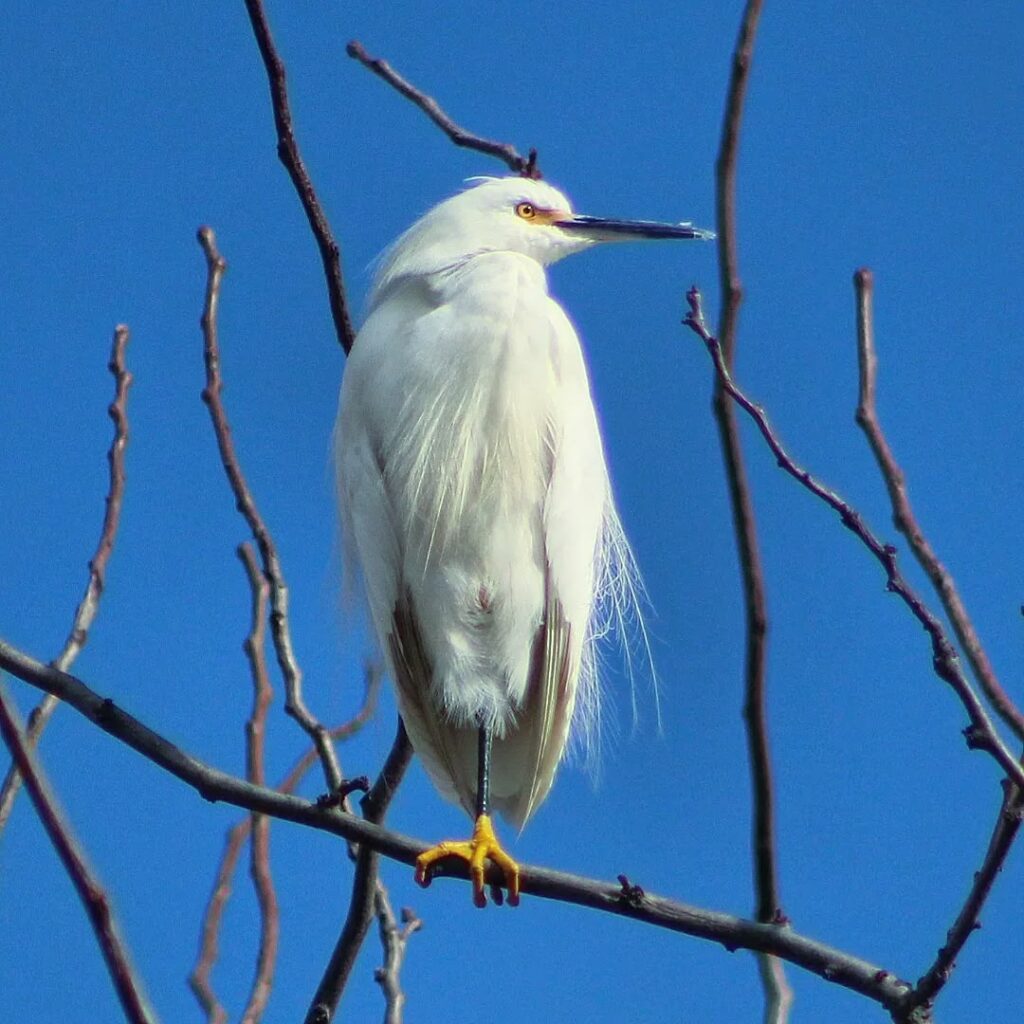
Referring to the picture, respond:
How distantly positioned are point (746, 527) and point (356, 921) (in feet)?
3.24

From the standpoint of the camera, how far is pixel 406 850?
2.26 metres

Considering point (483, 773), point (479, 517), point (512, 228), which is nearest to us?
point (483, 773)

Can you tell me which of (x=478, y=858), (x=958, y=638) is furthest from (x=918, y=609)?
(x=478, y=858)

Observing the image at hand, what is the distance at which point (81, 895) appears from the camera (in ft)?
4.48

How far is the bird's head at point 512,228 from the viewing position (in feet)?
13.0

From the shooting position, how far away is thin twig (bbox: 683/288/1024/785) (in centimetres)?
169

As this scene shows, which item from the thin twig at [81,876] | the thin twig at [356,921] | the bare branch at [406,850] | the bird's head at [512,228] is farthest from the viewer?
the bird's head at [512,228]

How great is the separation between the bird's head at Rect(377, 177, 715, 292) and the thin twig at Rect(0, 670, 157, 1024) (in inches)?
104

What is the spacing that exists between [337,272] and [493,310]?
739mm

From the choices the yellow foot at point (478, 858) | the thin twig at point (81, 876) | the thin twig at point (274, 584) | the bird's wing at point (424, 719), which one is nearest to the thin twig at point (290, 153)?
the thin twig at point (274, 584)

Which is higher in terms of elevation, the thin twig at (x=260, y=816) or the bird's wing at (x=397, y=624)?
the bird's wing at (x=397, y=624)

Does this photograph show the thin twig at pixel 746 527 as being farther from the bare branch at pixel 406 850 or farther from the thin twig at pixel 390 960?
the thin twig at pixel 390 960

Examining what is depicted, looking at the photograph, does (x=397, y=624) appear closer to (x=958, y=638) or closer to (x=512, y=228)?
(x=512, y=228)

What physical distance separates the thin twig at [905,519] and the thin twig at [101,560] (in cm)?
131
